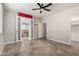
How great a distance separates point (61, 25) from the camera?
15.1 ft

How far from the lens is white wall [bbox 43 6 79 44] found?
4.10 metres

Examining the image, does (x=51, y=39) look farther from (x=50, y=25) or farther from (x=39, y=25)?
(x=39, y=25)

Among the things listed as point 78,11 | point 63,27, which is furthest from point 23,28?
point 78,11

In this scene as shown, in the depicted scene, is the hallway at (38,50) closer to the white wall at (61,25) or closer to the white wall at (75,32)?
the white wall at (61,25)

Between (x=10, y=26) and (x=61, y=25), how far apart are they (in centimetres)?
301

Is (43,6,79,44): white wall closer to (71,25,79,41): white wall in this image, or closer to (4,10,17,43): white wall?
(71,25,79,41): white wall

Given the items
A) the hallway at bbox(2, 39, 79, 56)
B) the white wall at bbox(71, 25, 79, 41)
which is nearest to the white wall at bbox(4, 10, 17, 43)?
the hallway at bbox(2, 39, 79, 56)

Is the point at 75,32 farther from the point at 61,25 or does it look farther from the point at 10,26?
the point at 10,26

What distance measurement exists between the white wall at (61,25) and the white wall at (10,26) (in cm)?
272

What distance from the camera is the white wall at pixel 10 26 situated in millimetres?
3268

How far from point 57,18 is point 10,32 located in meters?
3.10

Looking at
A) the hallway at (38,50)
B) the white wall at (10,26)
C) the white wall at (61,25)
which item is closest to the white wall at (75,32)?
the white wall at (61,25)

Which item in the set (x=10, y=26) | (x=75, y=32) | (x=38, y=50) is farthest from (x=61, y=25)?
(x=10, y=26)

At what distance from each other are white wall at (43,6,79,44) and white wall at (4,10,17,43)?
107 inches
